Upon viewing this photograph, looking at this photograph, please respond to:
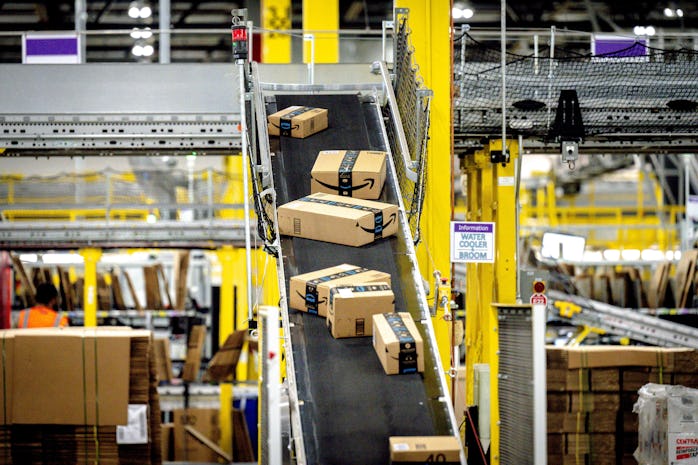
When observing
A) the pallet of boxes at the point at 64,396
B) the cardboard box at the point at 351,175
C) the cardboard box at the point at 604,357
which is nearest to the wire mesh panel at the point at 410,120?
the cardboard box at the point at 351,175

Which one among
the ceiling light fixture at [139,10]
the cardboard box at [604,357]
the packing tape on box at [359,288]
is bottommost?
the cardboard box at [604,357]

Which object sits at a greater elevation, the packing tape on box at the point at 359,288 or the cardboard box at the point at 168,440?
the packing tape on box at the point at 359,288

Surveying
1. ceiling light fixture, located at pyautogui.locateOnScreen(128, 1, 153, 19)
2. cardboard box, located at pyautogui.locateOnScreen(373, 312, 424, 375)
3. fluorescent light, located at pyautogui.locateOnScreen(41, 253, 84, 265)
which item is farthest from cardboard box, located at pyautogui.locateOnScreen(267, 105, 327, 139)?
ceiling light fixture, located at pyautogui.locateOnScreen(128, 1, 153, 19)

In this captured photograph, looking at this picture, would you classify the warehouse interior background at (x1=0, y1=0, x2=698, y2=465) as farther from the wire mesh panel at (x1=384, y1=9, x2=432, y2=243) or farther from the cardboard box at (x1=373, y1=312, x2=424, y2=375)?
the cardboard box at (x1=373, y1=312, x2=424, y2=375)

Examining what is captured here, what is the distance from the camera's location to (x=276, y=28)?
1540 centimetres

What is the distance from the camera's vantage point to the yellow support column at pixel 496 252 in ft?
31.7

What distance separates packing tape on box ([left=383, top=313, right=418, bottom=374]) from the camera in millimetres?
6035

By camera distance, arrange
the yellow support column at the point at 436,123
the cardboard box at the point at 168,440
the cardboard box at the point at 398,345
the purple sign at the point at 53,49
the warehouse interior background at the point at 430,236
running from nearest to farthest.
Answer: the cardboard box at the point at 398,345, the warehouse interior background at the point at 430,236, the yellow support column at the point at 436,123, the purple sign at the point at 53,49, the cardboard box at the point at 168,440

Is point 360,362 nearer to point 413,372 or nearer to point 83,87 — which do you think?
point 413,372

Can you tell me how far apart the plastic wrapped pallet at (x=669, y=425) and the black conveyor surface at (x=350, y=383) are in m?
2.47

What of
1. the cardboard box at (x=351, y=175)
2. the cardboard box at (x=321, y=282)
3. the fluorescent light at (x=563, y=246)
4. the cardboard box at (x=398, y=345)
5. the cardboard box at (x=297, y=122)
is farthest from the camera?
the fluorescent light at (x=563, y=246)

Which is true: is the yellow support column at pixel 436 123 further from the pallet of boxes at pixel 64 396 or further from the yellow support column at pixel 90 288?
the yellow support column at pixel 90 288

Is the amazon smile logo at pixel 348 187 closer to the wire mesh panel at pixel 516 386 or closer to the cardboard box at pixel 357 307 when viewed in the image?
the cardboard box at pixel 357 307

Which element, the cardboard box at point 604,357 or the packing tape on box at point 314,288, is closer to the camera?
the packing tape on box at point 314,288
